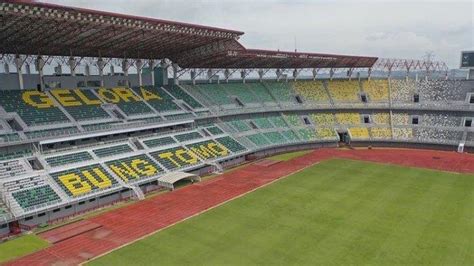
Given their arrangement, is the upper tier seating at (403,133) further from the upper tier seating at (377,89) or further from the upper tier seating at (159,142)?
the upper tier seating at (159,142)

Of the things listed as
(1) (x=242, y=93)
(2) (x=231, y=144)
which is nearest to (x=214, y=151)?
(2) (x=231, y=144)

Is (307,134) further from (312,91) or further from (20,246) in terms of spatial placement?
(20,246)

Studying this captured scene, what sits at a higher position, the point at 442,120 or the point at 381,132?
the point at 442,120

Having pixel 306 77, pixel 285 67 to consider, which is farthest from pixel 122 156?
pixel 306 77

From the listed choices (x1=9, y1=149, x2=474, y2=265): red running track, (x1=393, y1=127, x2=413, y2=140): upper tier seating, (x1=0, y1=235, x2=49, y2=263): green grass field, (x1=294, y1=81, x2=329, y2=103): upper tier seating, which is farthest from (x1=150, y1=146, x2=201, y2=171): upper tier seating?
(x1=393, y1=127, x2=413, y2=140): upper tier seating

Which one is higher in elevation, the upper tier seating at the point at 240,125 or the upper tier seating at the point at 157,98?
the upper tier seating at the point at 157,98

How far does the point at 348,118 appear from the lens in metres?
68.2

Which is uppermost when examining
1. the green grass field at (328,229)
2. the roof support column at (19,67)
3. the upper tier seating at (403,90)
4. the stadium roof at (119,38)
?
the stadium roof at (119,38)

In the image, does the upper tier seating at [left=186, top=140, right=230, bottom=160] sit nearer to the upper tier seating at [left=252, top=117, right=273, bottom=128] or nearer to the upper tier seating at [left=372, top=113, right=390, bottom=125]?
the upper tier seating at [left=252, top=117, right=273, bottom=128]

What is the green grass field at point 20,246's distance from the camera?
1008 inches

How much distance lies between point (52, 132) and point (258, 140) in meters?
30.7

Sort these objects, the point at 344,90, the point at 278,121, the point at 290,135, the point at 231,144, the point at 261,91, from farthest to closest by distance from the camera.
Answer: the point at 344,90 → the point at 261,91 → the point at 278,121 → the point at 290,135 → the point at 231,144

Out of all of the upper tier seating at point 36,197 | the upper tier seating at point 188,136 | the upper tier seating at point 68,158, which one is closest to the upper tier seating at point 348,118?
the upper tier seating at point 188,136

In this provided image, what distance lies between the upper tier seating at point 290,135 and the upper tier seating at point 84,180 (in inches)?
1289
